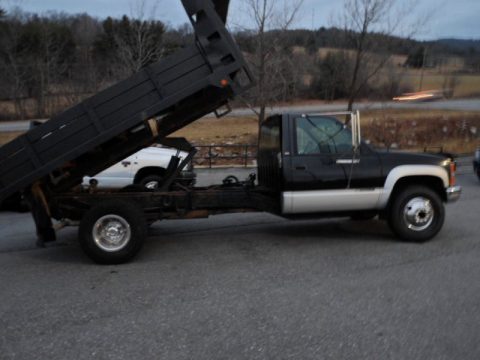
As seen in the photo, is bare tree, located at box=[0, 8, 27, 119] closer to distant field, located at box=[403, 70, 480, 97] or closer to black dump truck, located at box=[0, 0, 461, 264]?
distant field, located at box=[403, 70, 480, 97]

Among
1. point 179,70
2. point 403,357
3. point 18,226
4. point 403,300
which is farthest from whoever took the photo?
point 18,226

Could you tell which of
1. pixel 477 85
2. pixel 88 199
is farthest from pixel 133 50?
pixel 477 85

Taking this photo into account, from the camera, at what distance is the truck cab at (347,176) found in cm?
668

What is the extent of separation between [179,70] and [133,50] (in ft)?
46.7

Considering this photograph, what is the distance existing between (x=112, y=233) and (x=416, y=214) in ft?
13.5

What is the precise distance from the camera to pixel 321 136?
6.79m

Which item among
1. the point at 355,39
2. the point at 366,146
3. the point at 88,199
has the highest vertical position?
the point at 355,39

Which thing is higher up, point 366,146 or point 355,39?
point 355,39

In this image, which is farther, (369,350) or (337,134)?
(337,134)

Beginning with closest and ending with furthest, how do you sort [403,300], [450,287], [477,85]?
[403,300] < [450,287] < [477,85]

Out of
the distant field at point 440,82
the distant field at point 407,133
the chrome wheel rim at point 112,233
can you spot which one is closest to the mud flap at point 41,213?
the chrome wheel rim at point 112,233

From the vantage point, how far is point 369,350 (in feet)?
12.7

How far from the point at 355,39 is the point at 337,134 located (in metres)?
10.1

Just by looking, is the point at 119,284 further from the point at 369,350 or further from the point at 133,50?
the point at 133,50
